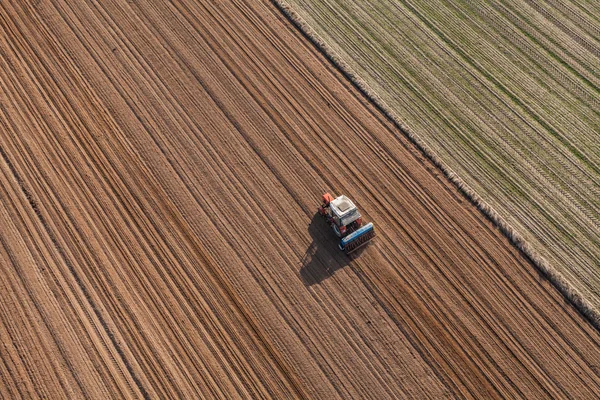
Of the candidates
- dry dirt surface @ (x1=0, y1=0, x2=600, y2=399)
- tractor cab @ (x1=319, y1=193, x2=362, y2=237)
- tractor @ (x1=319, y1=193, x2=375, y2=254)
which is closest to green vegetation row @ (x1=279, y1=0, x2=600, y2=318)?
dry dirt surface @ (x1=0, y1=0, x2=600, y2=399)

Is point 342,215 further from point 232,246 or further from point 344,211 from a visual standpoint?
point 232,246

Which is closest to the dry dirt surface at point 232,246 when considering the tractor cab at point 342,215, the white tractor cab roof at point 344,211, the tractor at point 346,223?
the tractor at point 346,223

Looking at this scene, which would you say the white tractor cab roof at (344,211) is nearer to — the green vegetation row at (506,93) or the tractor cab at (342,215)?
the tractor cab at (342,215)

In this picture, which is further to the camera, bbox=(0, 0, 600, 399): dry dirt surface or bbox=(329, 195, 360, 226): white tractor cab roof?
bbox=(329, 195, 360, 226): white tractor cab roof

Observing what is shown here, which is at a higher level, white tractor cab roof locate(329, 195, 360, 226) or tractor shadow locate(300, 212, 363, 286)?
white tractor cab roof locate(329, 195, 360, 226)

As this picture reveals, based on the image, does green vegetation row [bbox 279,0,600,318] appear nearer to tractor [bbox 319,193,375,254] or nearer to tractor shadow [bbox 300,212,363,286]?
tractor [bbox 319,193,375,254]

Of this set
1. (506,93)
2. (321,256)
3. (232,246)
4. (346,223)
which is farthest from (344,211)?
(506,93)

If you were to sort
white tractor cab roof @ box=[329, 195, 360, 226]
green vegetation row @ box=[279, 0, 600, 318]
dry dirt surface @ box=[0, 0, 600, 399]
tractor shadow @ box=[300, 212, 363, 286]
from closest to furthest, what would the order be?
dry dirt surface @ box=[0, 0, 600, 399] → white tractor cab roof @ box=[329, 195, 360, 226] → tractor shadow @ box=[300, 212, 363, 286] → green vegetation row @ box=[279, 0, 600, 318]
